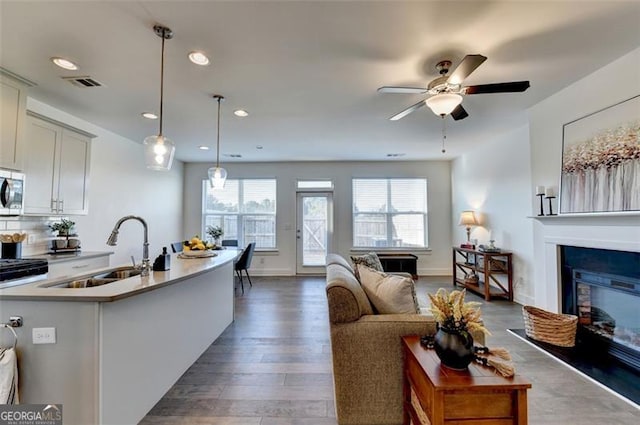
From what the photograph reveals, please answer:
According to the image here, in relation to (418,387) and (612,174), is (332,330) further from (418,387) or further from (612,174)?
(612,174)

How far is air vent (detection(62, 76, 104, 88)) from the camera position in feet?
8.96

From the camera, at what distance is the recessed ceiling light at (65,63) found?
2.41 meters

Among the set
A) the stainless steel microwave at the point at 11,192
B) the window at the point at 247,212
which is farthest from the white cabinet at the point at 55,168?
the window at the point at 247,212

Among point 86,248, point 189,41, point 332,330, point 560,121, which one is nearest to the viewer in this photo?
point 332,330

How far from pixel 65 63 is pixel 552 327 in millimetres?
5128

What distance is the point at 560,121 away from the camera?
9.95 feet

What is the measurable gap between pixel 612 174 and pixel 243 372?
3597mm

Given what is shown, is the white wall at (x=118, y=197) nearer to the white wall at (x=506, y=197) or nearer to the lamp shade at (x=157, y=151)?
the lamp shade at (x=157, y=151)

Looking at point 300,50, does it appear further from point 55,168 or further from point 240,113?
point 55,168

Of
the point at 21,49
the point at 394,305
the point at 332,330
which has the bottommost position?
the point at 332,330

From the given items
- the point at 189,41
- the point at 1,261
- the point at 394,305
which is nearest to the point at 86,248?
the point at 1,261

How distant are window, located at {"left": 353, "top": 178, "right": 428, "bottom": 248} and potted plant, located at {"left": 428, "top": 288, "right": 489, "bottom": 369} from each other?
5.08 m

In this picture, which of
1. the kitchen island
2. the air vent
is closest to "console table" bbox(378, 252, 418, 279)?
the kitchen island

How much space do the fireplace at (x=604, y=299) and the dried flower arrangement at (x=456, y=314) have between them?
202 cm
